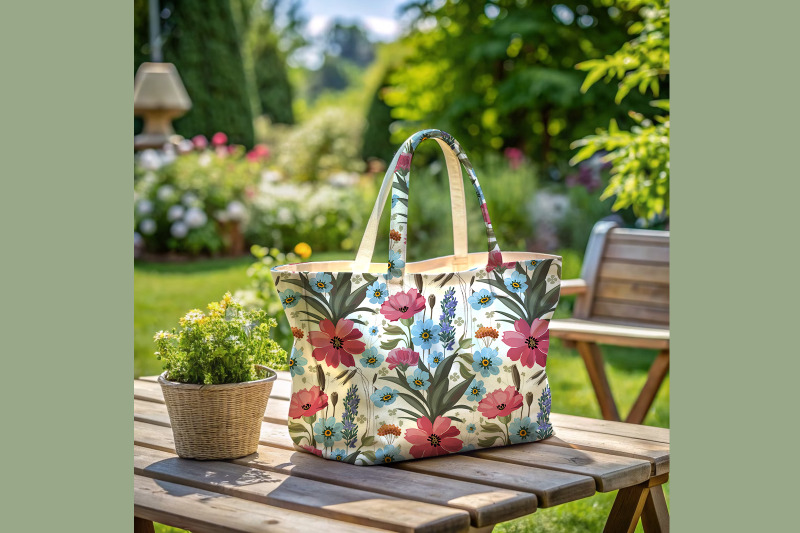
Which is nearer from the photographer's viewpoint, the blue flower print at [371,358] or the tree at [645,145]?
the blue flower print at [371,358]

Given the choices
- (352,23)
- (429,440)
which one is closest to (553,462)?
(429,440)

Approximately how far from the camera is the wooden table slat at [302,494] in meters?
1.82

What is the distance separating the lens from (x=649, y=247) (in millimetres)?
4527

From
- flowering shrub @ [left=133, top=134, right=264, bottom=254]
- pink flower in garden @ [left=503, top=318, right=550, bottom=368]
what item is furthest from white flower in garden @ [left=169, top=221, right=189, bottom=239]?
pink flower in garden @ [left=503, top=318, right=550, bottom=368]

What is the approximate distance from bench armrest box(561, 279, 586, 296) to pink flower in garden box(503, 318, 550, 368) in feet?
6.23

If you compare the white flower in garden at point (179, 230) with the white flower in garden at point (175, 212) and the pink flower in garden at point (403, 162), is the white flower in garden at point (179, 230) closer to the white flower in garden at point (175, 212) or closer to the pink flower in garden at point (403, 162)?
the white flower in garden at point (175, 212)

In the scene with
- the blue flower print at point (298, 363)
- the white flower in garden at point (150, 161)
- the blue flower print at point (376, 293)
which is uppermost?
the white flower in garden at point (150, 161)

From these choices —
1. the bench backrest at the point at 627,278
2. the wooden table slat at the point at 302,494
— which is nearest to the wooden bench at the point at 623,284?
the bench backrest at the point at 627,278

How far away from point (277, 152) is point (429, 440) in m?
14.3

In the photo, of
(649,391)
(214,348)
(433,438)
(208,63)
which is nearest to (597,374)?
(649,391)

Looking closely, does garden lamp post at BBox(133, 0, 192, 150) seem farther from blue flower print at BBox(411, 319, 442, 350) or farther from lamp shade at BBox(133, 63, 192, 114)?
blue flower print at BBox(411, 319, 442, 350)

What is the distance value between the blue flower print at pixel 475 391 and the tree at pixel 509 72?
22.5ft

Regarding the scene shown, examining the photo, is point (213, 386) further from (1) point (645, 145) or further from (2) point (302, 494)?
(1) point (645, 145)

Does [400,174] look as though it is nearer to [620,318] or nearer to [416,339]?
[416,339]
